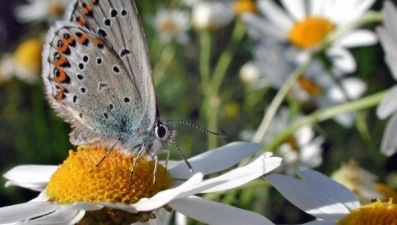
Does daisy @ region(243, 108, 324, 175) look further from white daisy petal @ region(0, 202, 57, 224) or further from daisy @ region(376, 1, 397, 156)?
white daisy petal @ region(0, 202, 57, 224)

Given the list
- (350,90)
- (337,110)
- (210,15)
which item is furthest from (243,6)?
(337,110)

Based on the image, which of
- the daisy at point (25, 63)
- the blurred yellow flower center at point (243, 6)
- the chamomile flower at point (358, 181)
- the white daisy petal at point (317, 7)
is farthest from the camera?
the daisy at point (25, 63)

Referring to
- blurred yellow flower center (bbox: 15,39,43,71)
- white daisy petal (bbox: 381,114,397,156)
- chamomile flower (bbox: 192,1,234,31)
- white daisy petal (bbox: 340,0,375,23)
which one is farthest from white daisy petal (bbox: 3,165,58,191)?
blurred yellow flower center (bbox: 15,39,43,71)

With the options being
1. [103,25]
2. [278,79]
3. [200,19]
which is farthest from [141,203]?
[200,19]

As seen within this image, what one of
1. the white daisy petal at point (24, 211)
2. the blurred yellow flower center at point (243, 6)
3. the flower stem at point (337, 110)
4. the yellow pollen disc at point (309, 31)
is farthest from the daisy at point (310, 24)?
the white daisy petal at point (24, 211)

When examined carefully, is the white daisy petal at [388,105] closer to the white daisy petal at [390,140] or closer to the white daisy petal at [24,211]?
the white daisy petal at [390,140]

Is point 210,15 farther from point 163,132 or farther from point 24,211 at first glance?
point 24,211

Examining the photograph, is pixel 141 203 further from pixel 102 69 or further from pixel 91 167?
pixel 102 69
